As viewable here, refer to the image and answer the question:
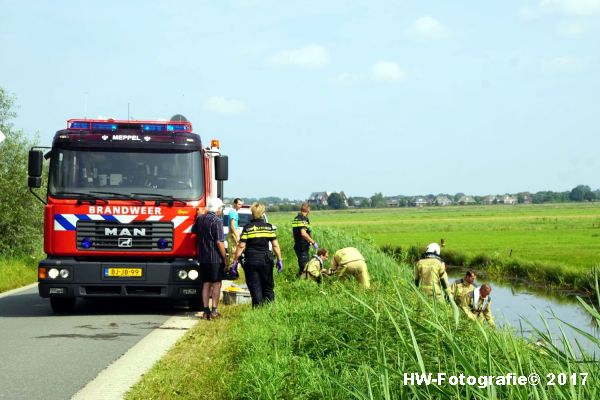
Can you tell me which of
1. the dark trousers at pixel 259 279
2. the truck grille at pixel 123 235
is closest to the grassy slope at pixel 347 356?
the dark trousers at pixel 259 279

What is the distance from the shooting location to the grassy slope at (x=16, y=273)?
18355mm

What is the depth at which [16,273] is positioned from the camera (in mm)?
19625

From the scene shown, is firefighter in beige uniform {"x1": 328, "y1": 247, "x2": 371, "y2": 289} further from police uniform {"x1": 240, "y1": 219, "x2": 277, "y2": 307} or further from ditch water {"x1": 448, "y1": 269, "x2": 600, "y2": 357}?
ditch water {"x1": 448, "y1": 269, "x2": 600, "y2": 357}

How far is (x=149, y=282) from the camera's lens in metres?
12.8

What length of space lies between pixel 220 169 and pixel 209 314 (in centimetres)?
226

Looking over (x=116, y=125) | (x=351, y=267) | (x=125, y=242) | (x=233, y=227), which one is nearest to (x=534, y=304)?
(x=233, y=227)

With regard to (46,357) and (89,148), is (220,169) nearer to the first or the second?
(89,148)

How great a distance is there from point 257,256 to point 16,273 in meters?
9.68

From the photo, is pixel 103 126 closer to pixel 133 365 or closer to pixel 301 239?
pixel 133 365

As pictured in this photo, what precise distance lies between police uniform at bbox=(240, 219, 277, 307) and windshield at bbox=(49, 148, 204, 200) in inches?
53.8

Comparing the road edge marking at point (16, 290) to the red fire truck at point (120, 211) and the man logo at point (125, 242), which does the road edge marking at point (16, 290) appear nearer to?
the red fire truck at point (120, 211)

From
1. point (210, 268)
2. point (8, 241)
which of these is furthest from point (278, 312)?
point (8, 241)

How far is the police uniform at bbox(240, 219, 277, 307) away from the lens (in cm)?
1212

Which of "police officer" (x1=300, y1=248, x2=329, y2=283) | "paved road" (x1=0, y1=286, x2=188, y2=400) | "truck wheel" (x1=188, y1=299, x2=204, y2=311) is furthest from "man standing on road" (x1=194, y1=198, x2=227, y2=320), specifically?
"police officer" (x1=300, y1=248, x2=329, y2=283)
